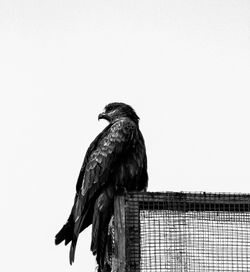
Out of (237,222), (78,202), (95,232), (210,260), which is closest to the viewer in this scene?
(210,260)

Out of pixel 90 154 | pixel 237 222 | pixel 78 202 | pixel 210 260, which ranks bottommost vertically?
pixel 210 260

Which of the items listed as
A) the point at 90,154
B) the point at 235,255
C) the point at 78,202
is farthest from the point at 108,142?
the point at 235,255

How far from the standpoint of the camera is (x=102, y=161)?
617 centimetres

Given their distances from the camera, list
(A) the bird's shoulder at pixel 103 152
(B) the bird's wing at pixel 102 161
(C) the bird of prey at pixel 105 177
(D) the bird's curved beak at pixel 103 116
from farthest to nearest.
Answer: (D) the bird's curved beak at pixel 103 116 < (A) the bird's shoulder at pixel 103 152 < (B) the bird's wing at pixel 102 161 < (C) the bird of prey at pixel 105 177

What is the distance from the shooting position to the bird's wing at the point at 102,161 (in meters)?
5.91

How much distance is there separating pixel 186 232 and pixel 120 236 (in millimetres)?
469

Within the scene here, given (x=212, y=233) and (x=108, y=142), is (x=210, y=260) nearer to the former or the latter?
(x=212, y=233)

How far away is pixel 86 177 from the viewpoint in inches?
241

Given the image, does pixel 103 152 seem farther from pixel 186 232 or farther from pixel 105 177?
pixel 186 232

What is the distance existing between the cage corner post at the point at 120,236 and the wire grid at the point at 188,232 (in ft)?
0.14

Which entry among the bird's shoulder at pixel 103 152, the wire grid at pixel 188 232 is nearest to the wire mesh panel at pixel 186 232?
the wire grid at pixel 188 232

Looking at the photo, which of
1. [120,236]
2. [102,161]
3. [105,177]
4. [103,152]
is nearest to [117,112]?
[103,152]

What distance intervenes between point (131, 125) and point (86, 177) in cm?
85

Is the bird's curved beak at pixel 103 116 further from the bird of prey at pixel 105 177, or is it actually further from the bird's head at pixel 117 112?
the bird of prey at pixel 105 177
